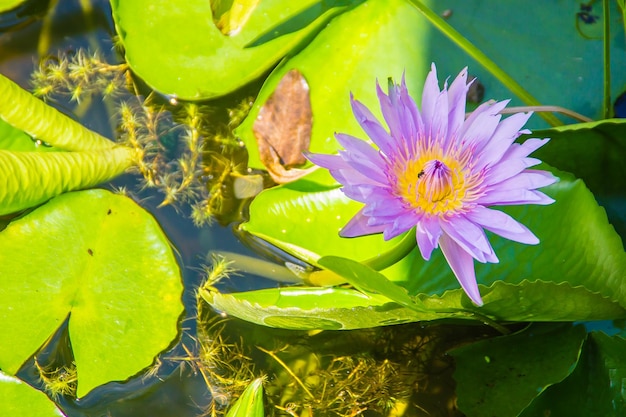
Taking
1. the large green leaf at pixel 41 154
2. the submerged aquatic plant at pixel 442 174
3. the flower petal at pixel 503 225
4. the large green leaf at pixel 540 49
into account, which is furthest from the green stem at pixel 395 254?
the large green leaf at pixel 41 154

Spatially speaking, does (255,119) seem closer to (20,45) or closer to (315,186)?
(315,186)

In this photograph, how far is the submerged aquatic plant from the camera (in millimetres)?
1212

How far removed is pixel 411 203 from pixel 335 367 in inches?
32.5

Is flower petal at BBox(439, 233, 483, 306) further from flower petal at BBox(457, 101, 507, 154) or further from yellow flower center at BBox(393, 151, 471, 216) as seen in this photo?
flower petal at BBox(457, 101, 507, 154)

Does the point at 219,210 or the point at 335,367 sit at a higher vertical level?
the point at 219,210

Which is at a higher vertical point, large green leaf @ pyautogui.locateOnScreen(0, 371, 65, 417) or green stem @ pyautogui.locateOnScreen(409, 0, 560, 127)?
green stem @ pyautogui.locateOnScreen(409, 0, 560, 127)

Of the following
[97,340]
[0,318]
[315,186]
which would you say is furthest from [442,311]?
[0,318]

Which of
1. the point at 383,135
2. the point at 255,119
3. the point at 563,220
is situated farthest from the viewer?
the point at 255,119

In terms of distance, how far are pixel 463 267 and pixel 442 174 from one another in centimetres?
21

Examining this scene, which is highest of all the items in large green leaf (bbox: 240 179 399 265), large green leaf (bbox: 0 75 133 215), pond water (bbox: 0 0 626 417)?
large green leaf (bbox: 0 75 133 215)

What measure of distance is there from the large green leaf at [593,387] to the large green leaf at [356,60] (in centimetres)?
89

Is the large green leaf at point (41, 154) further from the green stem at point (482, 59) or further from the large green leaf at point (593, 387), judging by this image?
the large green leaf at point (593, 387)

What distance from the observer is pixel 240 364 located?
6.24ft

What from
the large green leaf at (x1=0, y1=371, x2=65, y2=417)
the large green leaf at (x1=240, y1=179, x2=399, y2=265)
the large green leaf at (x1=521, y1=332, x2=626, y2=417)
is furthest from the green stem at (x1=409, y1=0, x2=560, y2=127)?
the large green leaf at (x1=0, y1=371, x2=65, y2=417)
